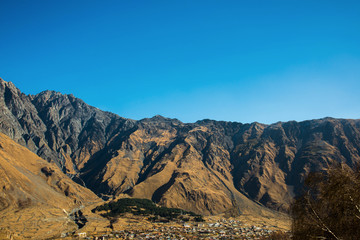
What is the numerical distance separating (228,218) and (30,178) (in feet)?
488

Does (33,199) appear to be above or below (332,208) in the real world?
below

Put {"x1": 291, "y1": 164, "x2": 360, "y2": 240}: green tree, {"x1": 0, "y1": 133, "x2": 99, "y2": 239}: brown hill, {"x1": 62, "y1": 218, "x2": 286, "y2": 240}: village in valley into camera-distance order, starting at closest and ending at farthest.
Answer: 1. {"x1": 291, "y1": 164, "x2": 360, "y2": 240}: green tree
2. {"x1": 62, "y1": 218, "x2": 286, "y2": 240}: village in valley
3. {"x1": 0, "y1": 133, "x2": 99, "y2": 239}: brown hill

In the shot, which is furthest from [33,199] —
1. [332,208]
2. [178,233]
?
[332,208]

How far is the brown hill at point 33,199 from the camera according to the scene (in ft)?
358

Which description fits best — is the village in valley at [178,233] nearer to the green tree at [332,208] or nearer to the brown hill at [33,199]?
the brown hill at [33,199]

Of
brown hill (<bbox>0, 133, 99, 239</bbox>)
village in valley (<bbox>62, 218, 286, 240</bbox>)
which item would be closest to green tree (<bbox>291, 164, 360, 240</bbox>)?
village in valley (<bbox>62, 218, 286, 240</bbox>)

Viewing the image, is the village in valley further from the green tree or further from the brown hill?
the green tree

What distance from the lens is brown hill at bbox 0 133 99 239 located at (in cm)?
10919

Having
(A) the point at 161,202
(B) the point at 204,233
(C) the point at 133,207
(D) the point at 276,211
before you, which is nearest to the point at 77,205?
(C) the point at 133,207

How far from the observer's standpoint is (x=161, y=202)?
193375mm

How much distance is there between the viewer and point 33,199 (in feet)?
465

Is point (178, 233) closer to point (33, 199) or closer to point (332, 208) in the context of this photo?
point (33, 199)

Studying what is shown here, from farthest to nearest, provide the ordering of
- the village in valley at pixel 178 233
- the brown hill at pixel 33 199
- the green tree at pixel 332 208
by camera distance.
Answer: the brown hill at pixel 33 199 → the village in valley at pixel 178 233 → the green tree at pixel 332 208

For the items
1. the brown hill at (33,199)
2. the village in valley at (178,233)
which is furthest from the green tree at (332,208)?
the brown hill at (33,199)
